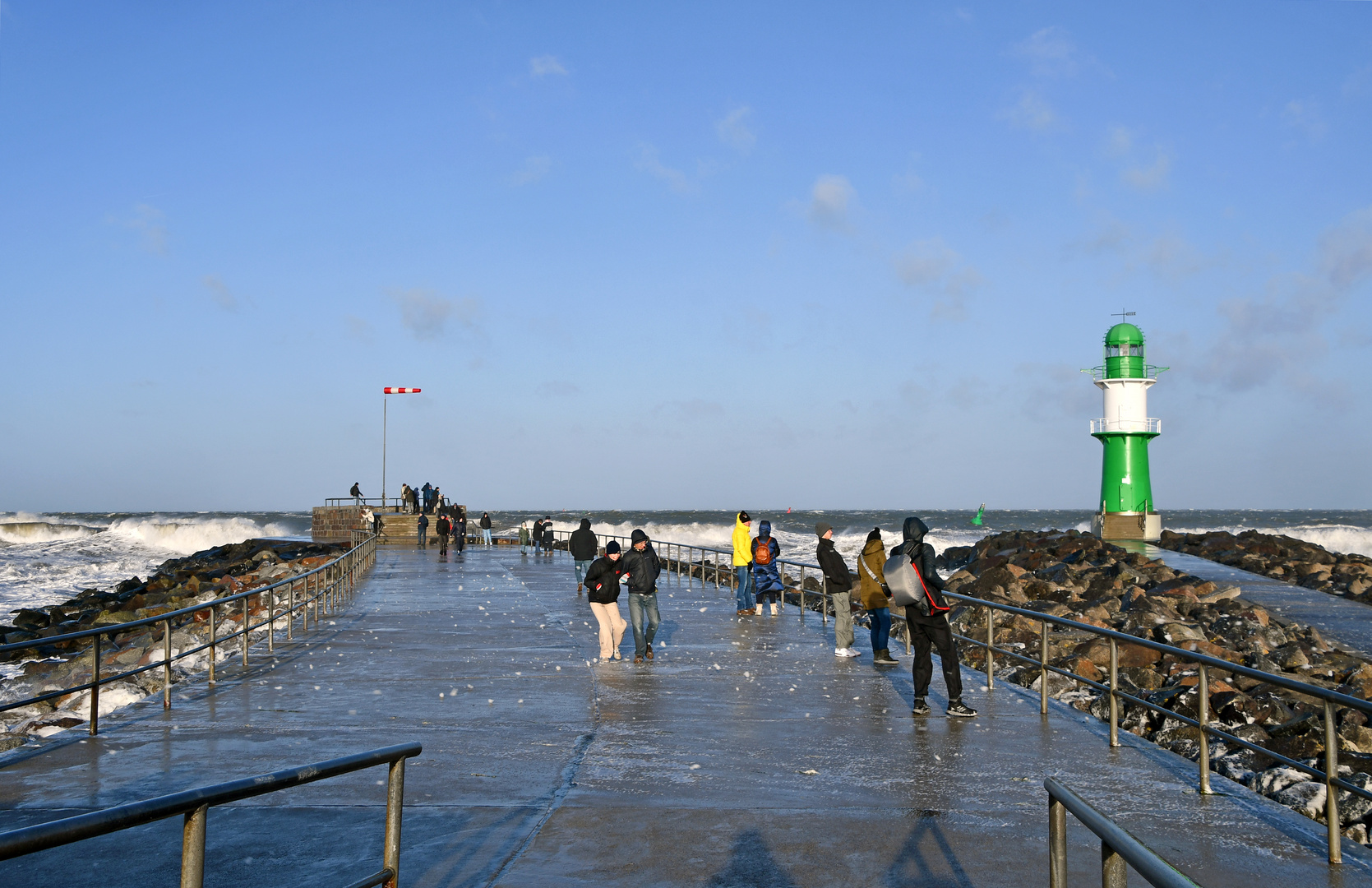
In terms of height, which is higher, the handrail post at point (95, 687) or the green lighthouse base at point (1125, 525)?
the green lighthouse base at point (1125, 525)

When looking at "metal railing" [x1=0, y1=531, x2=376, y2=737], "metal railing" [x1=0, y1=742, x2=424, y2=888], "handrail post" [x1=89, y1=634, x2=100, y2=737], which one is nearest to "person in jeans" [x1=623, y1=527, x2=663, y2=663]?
"metal railing" [x1=0, y1=531, x2=376, y2=737]

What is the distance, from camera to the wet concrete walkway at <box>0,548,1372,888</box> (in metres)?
5.50

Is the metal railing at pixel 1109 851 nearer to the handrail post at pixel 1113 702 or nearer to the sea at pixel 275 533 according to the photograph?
the handrail post at pixel 1113 702

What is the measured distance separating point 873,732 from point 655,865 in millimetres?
3972

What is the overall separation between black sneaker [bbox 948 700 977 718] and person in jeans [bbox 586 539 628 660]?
4.63 metres

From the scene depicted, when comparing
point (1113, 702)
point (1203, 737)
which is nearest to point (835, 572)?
point (1113, 702)

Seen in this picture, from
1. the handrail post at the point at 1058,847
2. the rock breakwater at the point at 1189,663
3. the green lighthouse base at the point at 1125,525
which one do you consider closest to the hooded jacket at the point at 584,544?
A: the rock breakwater at the point at 1189,663

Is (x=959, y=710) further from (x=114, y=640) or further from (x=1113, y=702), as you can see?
(x=114, y=640)

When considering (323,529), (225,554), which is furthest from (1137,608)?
(323,529)

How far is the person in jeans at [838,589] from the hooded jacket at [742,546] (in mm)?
3798

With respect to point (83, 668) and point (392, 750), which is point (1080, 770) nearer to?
point (392, 750)

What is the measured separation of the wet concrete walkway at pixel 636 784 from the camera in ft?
18.0

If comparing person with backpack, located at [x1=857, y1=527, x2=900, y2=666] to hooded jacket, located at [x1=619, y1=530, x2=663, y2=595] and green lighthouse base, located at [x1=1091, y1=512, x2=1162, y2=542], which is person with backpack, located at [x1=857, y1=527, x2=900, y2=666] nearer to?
hooded jacket, located at [x1=619, y1=530, x2=663, y2=595]

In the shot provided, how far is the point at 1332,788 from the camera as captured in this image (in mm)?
5734
